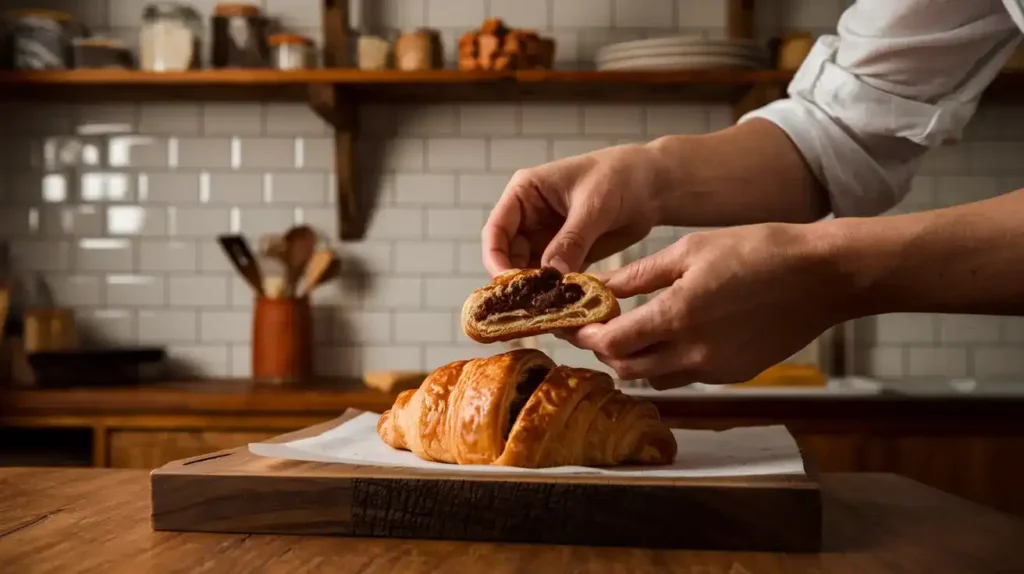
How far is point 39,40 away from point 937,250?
2507 mm

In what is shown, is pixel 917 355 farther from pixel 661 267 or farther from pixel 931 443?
pixel 661 267

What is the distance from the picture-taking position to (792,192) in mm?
1576

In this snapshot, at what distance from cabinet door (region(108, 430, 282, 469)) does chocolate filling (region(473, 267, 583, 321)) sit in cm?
131

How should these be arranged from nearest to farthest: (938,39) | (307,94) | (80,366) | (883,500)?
(883,500) → (938,39) → (80,366) → (307,94)

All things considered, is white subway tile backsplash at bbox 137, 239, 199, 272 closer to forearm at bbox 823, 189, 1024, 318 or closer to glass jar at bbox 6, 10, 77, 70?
glass jar at bbox 6, 10, 77, 70

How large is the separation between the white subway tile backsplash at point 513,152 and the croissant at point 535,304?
1.72m

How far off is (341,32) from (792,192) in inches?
65.3

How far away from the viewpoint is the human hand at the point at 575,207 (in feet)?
4.59

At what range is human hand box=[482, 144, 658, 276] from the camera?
4.59 feet

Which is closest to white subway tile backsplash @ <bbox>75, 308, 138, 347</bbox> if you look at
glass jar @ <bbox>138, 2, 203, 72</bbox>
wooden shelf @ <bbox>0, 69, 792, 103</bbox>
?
wooden shelf @ <bbox>0, 69, 792, 103</bbox>

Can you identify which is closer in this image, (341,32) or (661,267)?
(661,267)

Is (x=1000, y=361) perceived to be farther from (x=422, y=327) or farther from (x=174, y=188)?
(x=174, y=188)

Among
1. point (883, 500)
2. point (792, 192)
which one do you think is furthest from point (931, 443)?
point (883, 500)

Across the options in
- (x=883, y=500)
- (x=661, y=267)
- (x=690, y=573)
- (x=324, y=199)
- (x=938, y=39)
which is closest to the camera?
(x=690, y=573)
